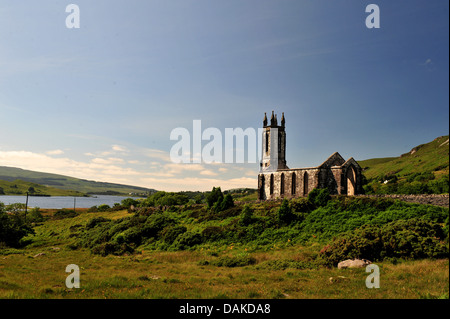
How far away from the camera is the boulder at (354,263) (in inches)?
627

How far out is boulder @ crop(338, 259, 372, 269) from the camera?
15.9 metres

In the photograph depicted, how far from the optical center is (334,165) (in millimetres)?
39156

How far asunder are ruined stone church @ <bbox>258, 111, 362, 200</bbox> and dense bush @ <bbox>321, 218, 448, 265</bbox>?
747 inches

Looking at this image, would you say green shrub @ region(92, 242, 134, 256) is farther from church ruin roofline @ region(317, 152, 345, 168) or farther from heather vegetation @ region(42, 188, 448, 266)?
church ruin roofline @ region(317, 152, 345, 168)

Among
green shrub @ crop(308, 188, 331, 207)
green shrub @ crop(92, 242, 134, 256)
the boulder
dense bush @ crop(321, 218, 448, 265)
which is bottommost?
green shrub @ crop(92, 242, 134, 256)

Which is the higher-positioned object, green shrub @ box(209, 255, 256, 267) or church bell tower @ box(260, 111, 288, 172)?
church bell tower @ box(260, 111, 288, 172)

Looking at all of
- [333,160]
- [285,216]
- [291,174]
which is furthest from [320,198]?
[291,174]

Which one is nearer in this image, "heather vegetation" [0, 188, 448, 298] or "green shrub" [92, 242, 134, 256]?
"heather vegetation" [0, 188, 448, 298]

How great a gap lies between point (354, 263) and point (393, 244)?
9.84 feet

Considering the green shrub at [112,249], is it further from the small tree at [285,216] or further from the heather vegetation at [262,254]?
the small tree at [285,216]

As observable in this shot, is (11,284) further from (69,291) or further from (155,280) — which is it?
(155,280)

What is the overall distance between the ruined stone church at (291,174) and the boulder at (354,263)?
21613mm

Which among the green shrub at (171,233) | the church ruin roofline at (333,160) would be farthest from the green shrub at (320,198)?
the green shrub at (171,233)

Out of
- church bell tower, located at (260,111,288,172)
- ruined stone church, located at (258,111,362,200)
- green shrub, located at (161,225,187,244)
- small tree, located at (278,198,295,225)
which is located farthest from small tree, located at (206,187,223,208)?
small tree, located at (278,198,295,225)
